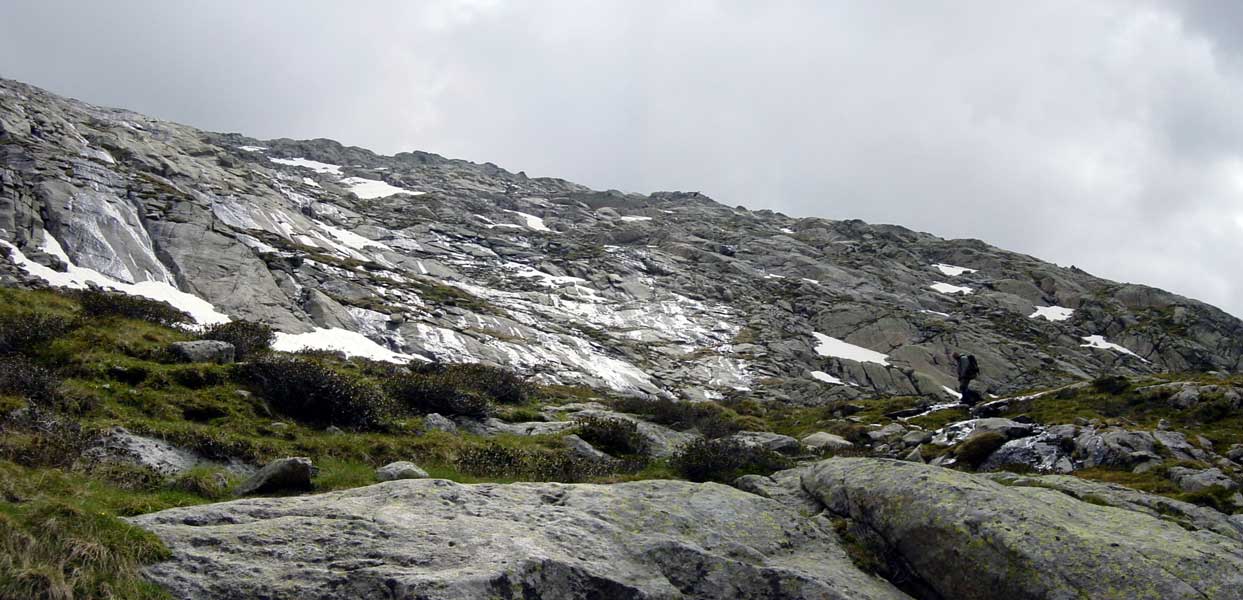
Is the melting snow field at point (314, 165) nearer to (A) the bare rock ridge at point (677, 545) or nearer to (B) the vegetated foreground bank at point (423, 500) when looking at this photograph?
(B) the vegetated foreground bank at point (423, 500)

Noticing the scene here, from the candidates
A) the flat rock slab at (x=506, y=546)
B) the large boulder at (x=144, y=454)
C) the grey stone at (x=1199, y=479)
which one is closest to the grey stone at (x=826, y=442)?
the grey stone at (x=1199, y=479)

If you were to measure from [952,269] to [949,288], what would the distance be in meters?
19.3

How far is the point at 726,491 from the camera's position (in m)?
11.0

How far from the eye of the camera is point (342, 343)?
147 feet

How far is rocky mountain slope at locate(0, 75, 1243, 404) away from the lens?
50406 millimetres

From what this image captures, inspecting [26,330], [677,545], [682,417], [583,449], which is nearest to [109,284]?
[26,330]

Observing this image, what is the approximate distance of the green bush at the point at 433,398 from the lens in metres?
21.4

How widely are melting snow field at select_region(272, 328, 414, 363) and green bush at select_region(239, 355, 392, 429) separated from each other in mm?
23973

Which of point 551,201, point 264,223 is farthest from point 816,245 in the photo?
point 264,223

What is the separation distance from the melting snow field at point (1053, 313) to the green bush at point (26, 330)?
418 ft

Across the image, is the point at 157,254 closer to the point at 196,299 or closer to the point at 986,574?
the point at 196,299

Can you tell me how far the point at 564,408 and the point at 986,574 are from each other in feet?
72.0

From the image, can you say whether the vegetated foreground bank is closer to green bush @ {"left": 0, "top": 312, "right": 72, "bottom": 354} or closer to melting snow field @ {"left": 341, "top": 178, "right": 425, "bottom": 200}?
green bush @ {"left": 0, "top": 312, "right": 72, "bottom": 354}

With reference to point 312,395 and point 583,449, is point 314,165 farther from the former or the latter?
point 583,449
